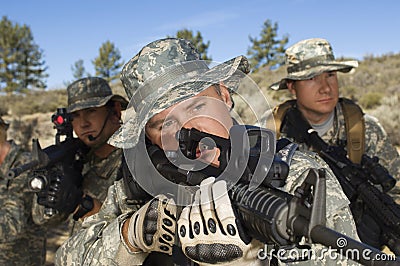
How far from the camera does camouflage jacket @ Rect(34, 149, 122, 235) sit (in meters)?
3.71

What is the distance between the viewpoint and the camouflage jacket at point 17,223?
391 centimetres

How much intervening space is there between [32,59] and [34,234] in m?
42.6

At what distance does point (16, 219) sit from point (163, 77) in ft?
7.77

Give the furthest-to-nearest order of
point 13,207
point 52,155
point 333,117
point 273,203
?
point 333,117 < point 13,207 < point 52,155 < point 273,203

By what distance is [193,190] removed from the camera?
1.82 meters

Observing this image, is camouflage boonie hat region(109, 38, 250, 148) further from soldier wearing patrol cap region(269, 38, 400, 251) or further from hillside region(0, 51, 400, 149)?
hillside region(0, 51, 400, 149)

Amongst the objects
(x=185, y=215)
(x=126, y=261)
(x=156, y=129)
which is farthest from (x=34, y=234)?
(x=185, y=215)

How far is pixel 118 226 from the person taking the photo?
2303 millimetres

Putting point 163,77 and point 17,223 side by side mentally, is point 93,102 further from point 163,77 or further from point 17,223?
point 163,77

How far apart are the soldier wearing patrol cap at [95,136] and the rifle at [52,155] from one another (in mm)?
83

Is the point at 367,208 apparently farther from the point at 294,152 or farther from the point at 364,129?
the point at 294,152

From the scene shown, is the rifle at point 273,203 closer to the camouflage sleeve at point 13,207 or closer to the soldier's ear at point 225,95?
the soldier's ear at point 225,95

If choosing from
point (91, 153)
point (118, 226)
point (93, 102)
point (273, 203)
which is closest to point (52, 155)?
point (91, 153)

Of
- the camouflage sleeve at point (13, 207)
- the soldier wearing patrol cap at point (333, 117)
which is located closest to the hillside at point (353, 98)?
the soldier wearing patrol cap at point (333, 117)
